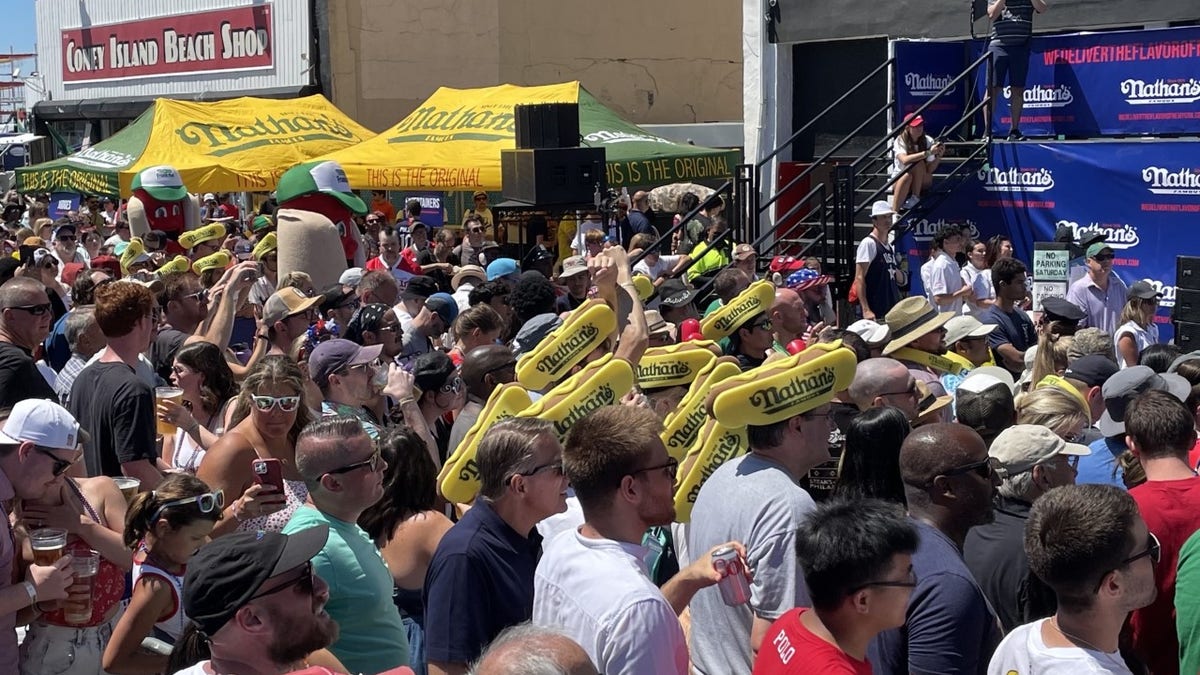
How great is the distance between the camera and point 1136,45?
1366 cm

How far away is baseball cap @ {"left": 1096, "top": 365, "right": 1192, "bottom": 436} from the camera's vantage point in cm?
576

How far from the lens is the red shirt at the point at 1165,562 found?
4340mm

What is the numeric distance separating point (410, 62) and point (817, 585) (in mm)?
26281

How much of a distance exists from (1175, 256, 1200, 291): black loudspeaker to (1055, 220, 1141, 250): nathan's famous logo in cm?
308

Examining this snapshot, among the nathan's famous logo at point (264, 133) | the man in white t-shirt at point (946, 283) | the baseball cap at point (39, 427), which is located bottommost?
the man in white t-shirt at point (946, 283)

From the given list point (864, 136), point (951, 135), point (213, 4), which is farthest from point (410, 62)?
point (951, 135)

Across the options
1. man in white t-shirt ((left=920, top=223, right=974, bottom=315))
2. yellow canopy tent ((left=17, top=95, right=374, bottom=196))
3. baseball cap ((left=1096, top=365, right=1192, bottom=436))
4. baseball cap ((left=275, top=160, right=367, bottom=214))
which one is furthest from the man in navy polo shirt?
yellow canopy tent ((left=17, top=95, right=374, bottom=196))

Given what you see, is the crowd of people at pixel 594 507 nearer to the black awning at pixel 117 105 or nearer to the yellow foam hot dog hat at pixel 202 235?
the yellow foam hot dog hat at pixel 202 235

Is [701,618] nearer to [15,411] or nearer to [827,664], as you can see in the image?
[827,664]

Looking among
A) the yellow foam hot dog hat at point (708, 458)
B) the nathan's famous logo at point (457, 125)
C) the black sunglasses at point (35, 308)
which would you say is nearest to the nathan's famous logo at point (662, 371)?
the yellow foam hot dog hat at point (708, 458)

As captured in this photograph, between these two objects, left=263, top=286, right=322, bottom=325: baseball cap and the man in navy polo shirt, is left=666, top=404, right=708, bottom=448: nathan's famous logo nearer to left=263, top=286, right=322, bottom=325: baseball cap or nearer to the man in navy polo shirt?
the man in navy polo shirt

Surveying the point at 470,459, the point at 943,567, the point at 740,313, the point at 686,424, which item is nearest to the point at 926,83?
the point at 740,313

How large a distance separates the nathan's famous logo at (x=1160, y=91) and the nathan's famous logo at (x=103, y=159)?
1342cm

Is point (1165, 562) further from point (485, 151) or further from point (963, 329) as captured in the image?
point (485, 151)
